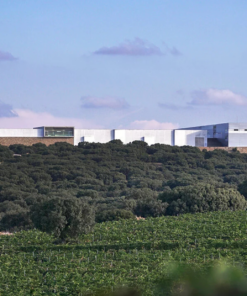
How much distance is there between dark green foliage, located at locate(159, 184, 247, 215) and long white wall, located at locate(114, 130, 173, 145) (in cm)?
2713

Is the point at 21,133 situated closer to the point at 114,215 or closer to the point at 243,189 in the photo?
the point at 243,189

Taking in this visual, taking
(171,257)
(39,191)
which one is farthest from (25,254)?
(39,191)

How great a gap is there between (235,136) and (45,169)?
22.2 meters

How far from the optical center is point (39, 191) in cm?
3594

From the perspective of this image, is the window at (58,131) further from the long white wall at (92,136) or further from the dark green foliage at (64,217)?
the dark green foliage at (64,217)

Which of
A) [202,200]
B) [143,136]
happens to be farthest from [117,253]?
[143,136]

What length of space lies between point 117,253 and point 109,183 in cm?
2571

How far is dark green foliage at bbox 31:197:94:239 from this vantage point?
Answer: 57.8 feet

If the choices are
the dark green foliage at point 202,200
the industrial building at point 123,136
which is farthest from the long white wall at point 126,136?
the dark green foliage at point 202,200

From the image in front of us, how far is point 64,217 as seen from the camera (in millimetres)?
17641

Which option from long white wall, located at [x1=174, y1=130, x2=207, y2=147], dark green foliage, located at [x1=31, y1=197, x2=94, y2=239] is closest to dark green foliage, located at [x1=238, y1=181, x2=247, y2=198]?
dark green foliage, located at [x1=31, y1=197, x2=94, y2=239]

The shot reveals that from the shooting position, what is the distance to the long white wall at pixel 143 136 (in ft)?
174

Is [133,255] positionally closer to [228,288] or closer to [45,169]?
[228,288]

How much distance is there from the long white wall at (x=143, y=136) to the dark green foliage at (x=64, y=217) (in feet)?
114
